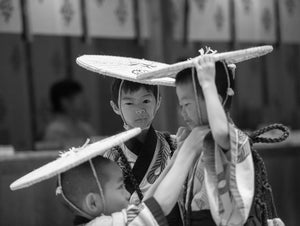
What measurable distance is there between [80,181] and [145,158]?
0.66 m

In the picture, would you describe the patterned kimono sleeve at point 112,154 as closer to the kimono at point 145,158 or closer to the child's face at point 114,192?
the kimono at point 145,158

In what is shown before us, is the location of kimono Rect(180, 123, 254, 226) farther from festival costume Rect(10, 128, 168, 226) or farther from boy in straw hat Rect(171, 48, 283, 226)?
festival costume Rect(10, 128, 168, 226)

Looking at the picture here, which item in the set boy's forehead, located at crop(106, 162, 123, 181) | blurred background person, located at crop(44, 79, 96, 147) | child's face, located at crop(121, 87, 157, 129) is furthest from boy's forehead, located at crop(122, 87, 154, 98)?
blurred background person, located at crop(44, 79, 96, 147)

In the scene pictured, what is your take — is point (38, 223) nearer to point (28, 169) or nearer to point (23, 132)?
point (28, 169)

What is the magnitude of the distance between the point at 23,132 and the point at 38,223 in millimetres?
1058

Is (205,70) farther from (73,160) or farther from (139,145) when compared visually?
(139,145)

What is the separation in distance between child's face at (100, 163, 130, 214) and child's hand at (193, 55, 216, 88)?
19.5 inches

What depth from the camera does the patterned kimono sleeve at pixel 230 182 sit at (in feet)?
9.50

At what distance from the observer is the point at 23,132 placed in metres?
7.20

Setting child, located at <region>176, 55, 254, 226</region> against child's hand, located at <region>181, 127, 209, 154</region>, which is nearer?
child, located at <region>176, 55, 254, 226</region>

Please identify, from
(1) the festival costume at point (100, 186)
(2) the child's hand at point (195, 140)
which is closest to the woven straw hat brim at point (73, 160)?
(1) the festival costume at point (100, 186)

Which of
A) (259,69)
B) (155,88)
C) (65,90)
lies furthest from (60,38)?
(155,88)

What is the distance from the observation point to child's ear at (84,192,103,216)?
2963 mm

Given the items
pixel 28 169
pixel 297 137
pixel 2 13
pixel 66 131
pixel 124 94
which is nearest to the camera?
pixel 124 94
